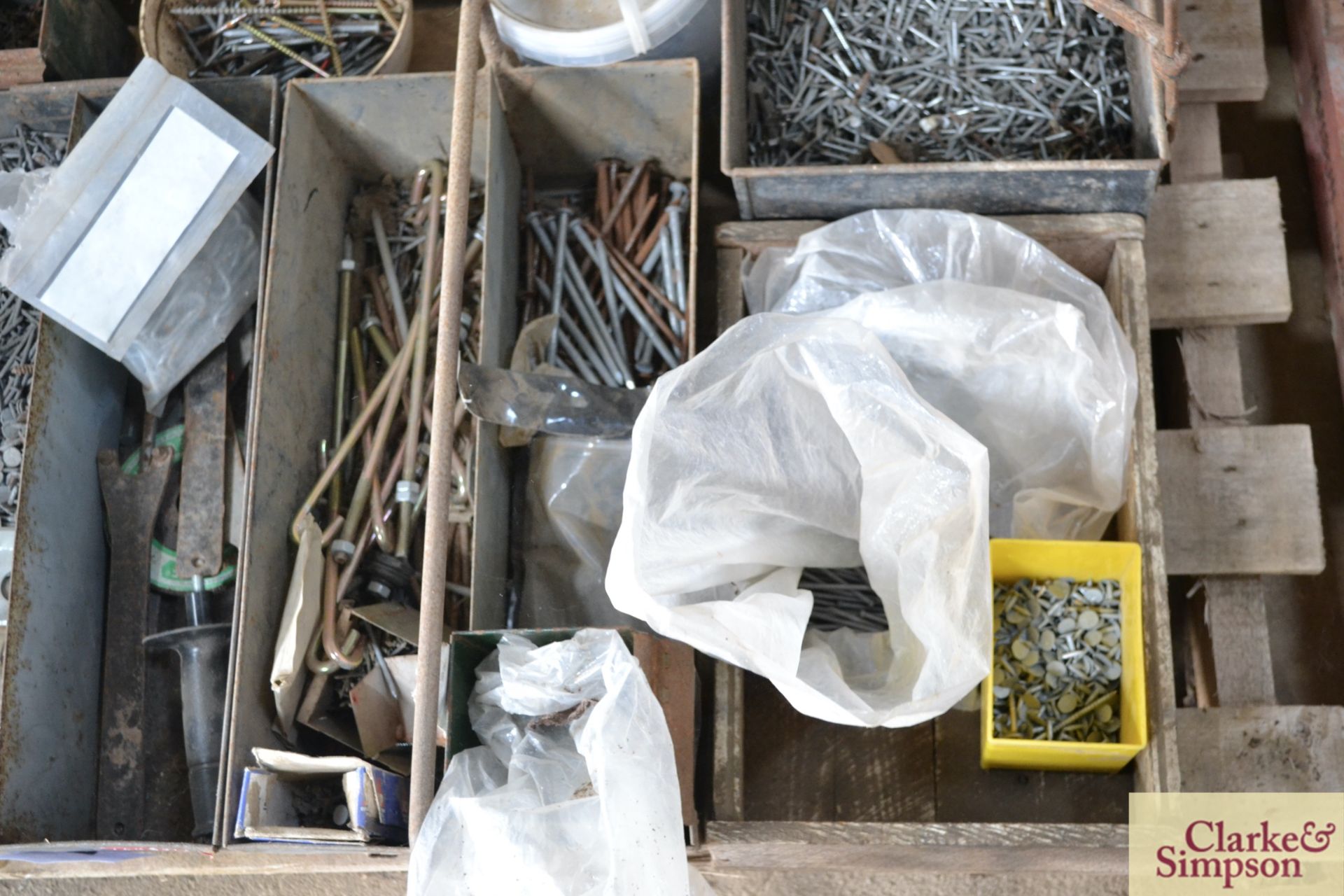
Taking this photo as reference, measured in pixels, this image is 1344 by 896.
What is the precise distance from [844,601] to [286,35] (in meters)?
1.55

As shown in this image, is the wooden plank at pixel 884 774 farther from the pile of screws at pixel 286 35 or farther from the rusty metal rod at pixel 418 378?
the pile of screws at pixel 286 35

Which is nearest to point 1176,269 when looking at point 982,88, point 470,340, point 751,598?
point 982,88

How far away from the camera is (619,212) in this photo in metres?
2.34

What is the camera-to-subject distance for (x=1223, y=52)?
2.31 meters

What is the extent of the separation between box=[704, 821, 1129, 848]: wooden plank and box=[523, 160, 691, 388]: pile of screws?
81 centimetres

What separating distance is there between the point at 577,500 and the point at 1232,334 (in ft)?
3.82

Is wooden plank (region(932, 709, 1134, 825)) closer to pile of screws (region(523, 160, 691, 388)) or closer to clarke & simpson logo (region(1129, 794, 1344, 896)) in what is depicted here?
clarke & simpson logo (region(1129, 794, 1344, 896))

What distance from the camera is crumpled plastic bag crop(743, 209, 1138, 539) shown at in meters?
1.92

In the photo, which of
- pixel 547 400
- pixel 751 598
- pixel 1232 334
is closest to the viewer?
pixel 751 598

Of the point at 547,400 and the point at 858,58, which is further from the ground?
the point at 858,58

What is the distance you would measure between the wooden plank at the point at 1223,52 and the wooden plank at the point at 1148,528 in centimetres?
44

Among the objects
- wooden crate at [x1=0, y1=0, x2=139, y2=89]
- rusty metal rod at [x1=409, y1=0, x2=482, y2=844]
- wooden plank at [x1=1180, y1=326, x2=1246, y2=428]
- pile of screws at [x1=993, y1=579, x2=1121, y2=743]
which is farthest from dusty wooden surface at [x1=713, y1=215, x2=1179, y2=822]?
wooden crate at [x1=0, y1=0, x2=139, y2=89]

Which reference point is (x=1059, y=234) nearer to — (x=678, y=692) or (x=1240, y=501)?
(x=1240, y=501)

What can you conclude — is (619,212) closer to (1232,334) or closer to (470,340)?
(470,340)
